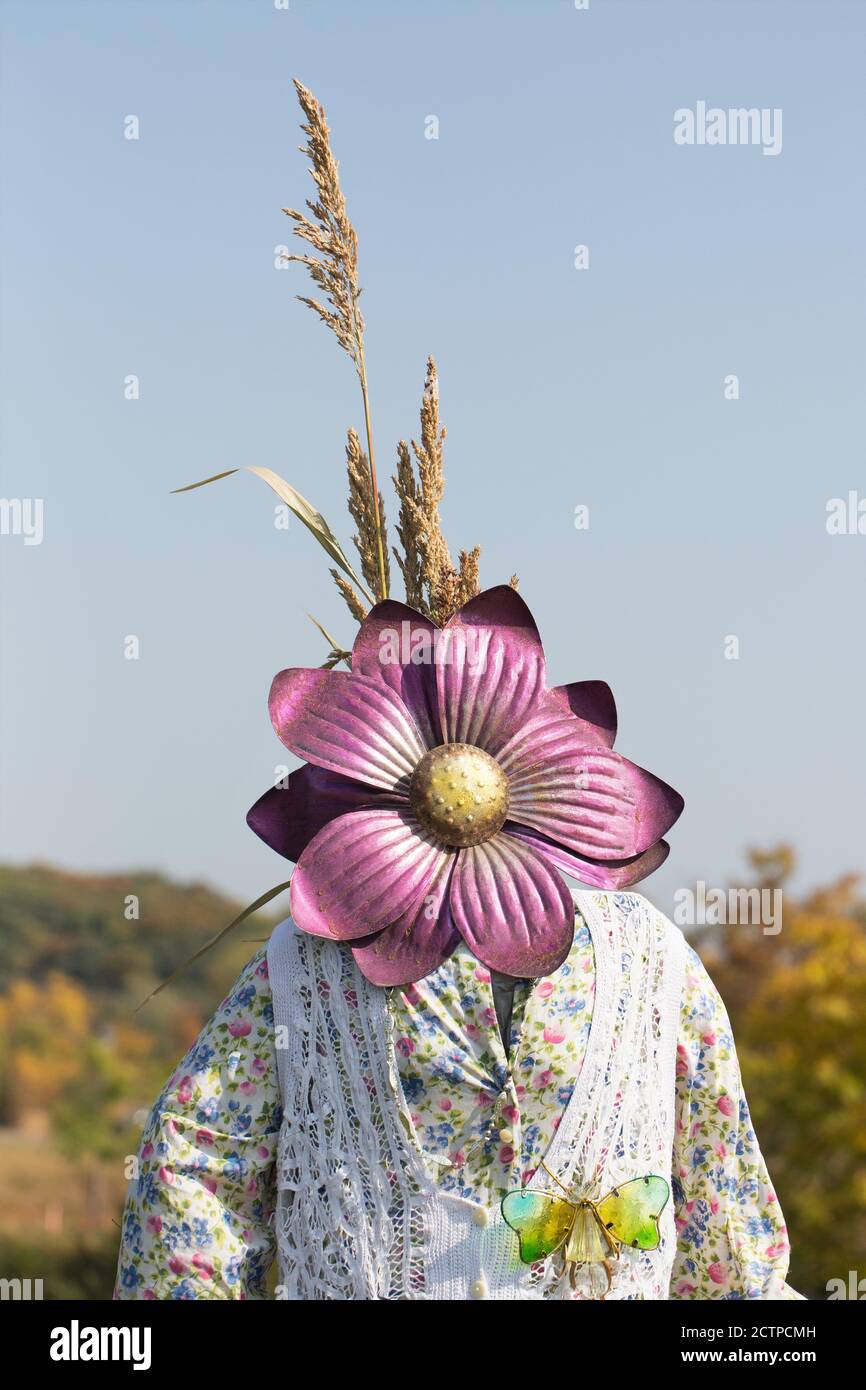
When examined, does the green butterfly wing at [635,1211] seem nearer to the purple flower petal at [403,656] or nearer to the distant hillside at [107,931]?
the purple flower petal at [403,656]

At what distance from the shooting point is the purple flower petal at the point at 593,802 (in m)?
1.94

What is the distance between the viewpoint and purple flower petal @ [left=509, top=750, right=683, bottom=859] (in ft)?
6.38

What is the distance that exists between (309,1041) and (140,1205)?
0.96ft

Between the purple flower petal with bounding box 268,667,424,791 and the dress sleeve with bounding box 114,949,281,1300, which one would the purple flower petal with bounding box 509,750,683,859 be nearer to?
the purple flower petal with bounding box 268,667,424,791

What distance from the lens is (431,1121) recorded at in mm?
1812

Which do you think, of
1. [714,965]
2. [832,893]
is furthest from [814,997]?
[832,893]

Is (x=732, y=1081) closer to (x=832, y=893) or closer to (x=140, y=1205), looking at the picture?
(x=140, y=1205)

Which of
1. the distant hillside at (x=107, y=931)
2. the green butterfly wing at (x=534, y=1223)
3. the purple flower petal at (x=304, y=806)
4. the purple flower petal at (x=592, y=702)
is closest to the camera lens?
the green butterfly wing at (x=534, y=1223)

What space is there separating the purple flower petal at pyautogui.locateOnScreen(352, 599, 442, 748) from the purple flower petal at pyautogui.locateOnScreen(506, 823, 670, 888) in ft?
0.60

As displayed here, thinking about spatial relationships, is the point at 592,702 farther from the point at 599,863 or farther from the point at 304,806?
the point at 304,806

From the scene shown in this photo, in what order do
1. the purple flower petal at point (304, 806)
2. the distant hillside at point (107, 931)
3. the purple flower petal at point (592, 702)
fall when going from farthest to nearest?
1. the distant hillside at point (107, 931)
2. the purple flower petal at point (592, 702)
3. the purple flower petal at point (304, 806)

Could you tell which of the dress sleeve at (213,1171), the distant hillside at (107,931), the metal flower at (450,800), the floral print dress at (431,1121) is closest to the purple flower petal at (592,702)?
the metal flower at (450,800)

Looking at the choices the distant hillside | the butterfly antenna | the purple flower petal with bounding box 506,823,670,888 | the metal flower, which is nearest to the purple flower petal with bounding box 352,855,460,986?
the metal flower

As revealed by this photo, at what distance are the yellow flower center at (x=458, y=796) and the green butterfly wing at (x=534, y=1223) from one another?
0.44 meters
